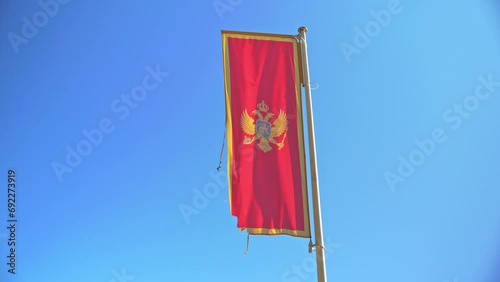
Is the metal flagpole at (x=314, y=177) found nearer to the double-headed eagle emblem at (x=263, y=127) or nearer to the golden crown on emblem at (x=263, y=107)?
the double-headed eagle emblem at (x=263, y=127)

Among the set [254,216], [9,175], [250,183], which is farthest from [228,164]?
[9,175]

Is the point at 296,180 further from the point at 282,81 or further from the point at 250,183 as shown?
the point at 282,81

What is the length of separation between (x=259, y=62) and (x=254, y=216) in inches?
95.5

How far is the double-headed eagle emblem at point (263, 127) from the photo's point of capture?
6734mm

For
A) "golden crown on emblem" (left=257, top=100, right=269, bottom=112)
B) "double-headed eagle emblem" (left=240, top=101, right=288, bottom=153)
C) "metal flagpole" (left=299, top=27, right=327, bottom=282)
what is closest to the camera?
"metal flagpole" (left=299, top=27, right=327, bottom=282)

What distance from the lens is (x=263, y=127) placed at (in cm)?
675

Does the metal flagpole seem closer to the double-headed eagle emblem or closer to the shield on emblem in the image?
the double-headed eagle emblem

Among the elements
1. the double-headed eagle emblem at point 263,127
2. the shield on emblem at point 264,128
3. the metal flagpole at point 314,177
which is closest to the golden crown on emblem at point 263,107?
the double-headed eagle emblem at point 263,127

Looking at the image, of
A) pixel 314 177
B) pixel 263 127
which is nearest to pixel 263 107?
pixel 263 127

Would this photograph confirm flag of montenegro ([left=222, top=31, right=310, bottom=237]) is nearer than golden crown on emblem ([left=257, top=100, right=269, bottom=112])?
Yes

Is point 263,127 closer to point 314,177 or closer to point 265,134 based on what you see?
point 265,134

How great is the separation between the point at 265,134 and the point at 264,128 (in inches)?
3.6

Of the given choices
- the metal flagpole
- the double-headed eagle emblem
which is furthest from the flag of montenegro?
the metal flagpole

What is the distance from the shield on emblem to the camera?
6742 millimetres
